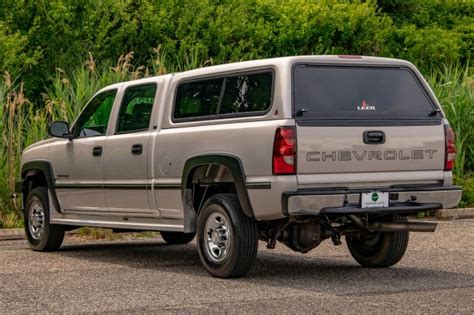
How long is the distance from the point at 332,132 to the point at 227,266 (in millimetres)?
1581

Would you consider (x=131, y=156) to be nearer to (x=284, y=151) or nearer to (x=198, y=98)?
(x=198, y=98)

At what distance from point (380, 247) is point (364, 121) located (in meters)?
1.77

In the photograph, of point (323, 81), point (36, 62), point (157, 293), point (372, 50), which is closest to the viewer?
point (157, 293)

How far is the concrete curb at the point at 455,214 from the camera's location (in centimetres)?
1754

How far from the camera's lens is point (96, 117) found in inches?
498

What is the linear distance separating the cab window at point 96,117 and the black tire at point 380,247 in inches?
120

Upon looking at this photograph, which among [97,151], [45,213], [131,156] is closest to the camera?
[131,156]

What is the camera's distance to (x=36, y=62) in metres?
25.3

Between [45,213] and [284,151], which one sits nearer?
[284,151]

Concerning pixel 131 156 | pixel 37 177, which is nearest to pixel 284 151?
pixel 131 156

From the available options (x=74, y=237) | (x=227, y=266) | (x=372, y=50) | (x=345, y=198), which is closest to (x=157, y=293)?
(x=227, y=266)

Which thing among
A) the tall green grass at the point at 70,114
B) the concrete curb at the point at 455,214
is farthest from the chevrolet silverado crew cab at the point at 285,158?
the concrete curb at the point at 455,214

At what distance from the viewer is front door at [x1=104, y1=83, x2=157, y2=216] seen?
450 inches

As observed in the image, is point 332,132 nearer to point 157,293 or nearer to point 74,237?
point 157,293
